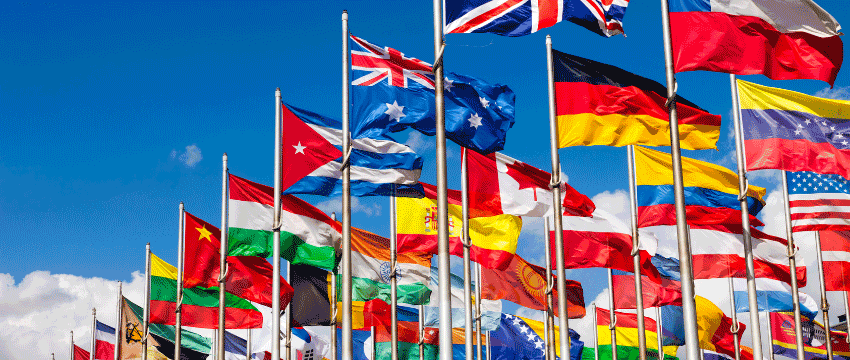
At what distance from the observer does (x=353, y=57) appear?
22.2 m

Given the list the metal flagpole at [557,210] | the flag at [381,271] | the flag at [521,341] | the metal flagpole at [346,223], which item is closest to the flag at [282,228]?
the flag at [381,271]

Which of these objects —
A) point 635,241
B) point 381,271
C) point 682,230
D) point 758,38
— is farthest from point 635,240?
point 682,230

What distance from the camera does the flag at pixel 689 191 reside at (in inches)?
1204

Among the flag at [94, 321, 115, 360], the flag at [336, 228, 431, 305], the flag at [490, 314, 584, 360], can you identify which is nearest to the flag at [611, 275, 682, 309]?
the flag at [490, 314, 584, 360]

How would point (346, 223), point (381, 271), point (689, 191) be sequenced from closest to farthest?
point (346, 223) → point (689, 191) → point (381, 271)

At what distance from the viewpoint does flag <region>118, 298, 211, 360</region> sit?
132ft

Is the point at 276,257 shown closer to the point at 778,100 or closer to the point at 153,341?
the point at 778,100

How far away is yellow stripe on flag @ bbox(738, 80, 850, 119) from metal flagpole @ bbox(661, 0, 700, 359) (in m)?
7.41

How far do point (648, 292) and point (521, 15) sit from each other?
859 inches

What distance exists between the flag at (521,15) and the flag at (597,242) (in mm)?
11077

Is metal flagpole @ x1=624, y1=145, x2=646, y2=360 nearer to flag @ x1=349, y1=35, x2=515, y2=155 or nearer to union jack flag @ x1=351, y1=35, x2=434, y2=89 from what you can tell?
flag @ x1=349, y1=35, x2=515, y2=155

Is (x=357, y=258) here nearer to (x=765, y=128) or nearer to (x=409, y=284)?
(x=409, y=284)

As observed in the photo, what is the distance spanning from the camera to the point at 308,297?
32312mm

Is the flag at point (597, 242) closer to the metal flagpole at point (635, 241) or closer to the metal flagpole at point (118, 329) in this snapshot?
the metal flagpole at point (635, 241)
